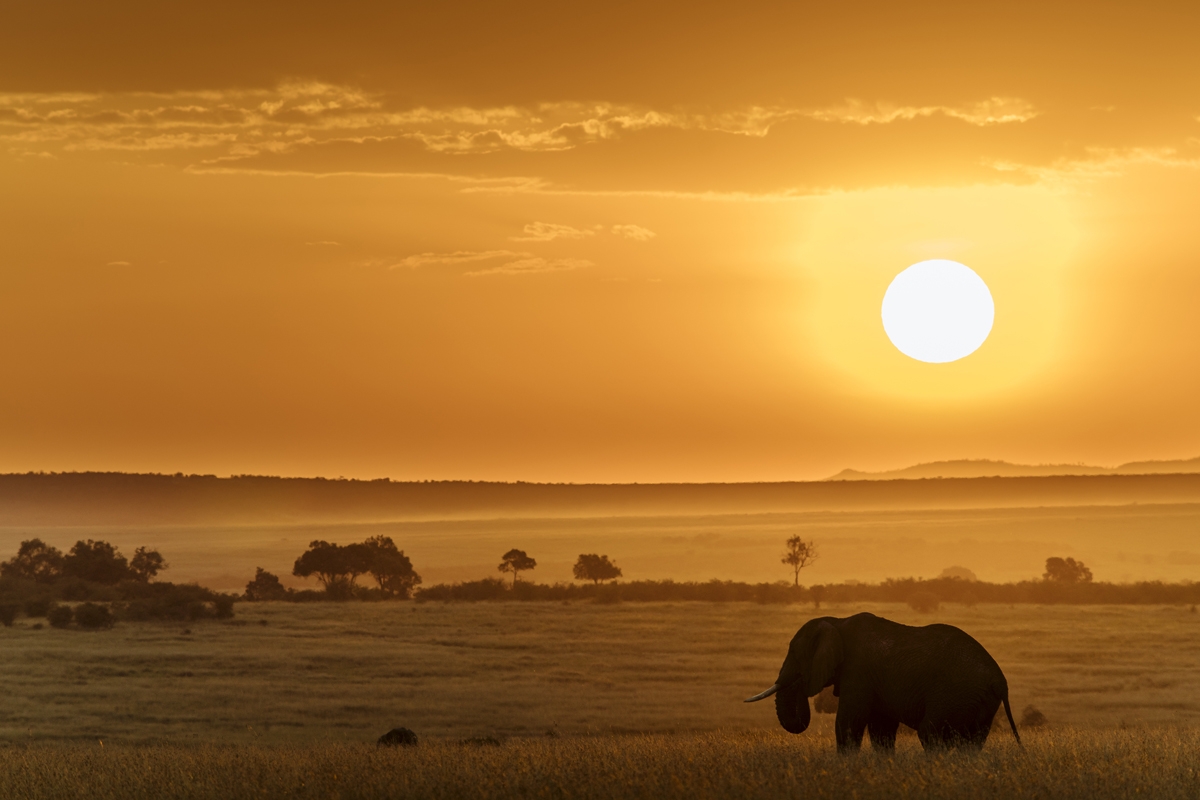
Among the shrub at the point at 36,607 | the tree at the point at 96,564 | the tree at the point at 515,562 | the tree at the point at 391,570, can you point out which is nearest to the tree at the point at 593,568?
the tree at the point at 515,562

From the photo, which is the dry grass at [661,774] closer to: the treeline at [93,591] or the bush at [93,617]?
the bush at [93,617]

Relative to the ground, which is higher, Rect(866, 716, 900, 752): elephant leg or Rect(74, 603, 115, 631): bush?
Rect(866, 716, 900, 752): elephant leg

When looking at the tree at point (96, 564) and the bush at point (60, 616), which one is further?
the tree at point (96, 564)

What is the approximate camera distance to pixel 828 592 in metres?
89.8

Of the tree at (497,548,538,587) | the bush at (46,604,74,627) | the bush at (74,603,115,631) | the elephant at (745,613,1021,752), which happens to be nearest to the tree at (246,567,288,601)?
the tree at (497,548,538,587)

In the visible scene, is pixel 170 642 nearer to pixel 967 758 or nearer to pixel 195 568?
pixel 967 758

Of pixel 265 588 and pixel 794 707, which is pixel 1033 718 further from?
pixel 265 588

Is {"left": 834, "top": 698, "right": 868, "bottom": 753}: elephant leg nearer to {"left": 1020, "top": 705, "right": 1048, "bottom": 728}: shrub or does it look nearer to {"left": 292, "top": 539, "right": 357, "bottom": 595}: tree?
{"left": 1020, "top": 705, "right": 1048, "bottom": 728}: shrub

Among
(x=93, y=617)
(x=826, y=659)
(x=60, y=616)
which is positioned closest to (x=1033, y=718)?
(x=826, y=659)

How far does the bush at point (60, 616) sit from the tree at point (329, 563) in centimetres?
3489

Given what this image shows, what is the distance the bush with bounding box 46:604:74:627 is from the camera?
6506 cm

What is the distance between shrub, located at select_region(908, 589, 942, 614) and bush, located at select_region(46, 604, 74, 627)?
4727 centimetres

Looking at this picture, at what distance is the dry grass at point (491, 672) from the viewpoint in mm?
36875

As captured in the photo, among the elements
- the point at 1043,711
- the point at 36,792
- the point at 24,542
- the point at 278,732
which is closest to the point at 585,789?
the point at 36,792
